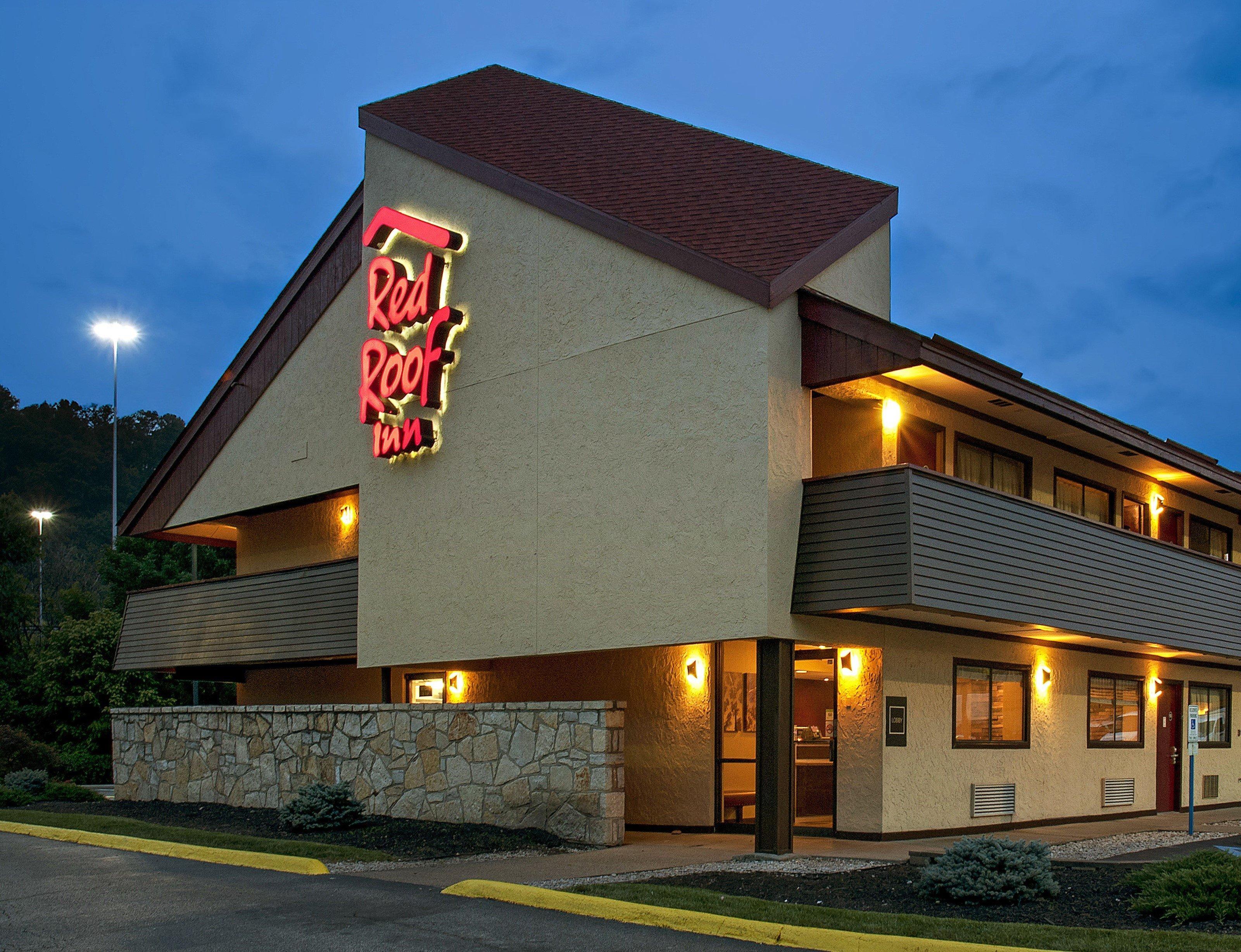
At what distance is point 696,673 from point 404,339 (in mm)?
7157

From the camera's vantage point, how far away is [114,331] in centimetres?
4466

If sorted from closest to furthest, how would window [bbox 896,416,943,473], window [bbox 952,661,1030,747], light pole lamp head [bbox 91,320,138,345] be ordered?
1. window [bbox 896,416,943,473]
2. window [bbox 952,661,1030,747]
3. light pole lamp head [bbox 91,320,138,345]

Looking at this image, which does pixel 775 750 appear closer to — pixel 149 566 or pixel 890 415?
pixel 890 415

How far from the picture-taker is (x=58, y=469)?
273ft

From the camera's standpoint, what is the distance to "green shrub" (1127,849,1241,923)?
31.3 ft

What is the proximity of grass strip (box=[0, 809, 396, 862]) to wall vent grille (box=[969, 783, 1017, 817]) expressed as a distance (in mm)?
8365

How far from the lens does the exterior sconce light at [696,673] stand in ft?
60.7

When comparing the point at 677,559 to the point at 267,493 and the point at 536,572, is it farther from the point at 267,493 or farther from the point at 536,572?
the point at 267,493

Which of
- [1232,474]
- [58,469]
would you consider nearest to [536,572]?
[1232,474]

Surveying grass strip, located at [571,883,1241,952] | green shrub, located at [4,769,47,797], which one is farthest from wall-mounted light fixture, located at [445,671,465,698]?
grass strip, located at [571,883,1241,952]

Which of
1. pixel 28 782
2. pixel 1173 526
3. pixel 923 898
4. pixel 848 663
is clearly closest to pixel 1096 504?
pixel 1173 526

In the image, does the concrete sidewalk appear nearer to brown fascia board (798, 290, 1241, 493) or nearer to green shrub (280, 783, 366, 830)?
green shrub (280, 783, 366, 830)

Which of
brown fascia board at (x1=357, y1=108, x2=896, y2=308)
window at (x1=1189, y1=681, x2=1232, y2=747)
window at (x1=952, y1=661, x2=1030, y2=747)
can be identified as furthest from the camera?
window at (x1=1189, y1=681, x2=1232, y2=747)

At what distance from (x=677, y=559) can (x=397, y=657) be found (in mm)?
6383
